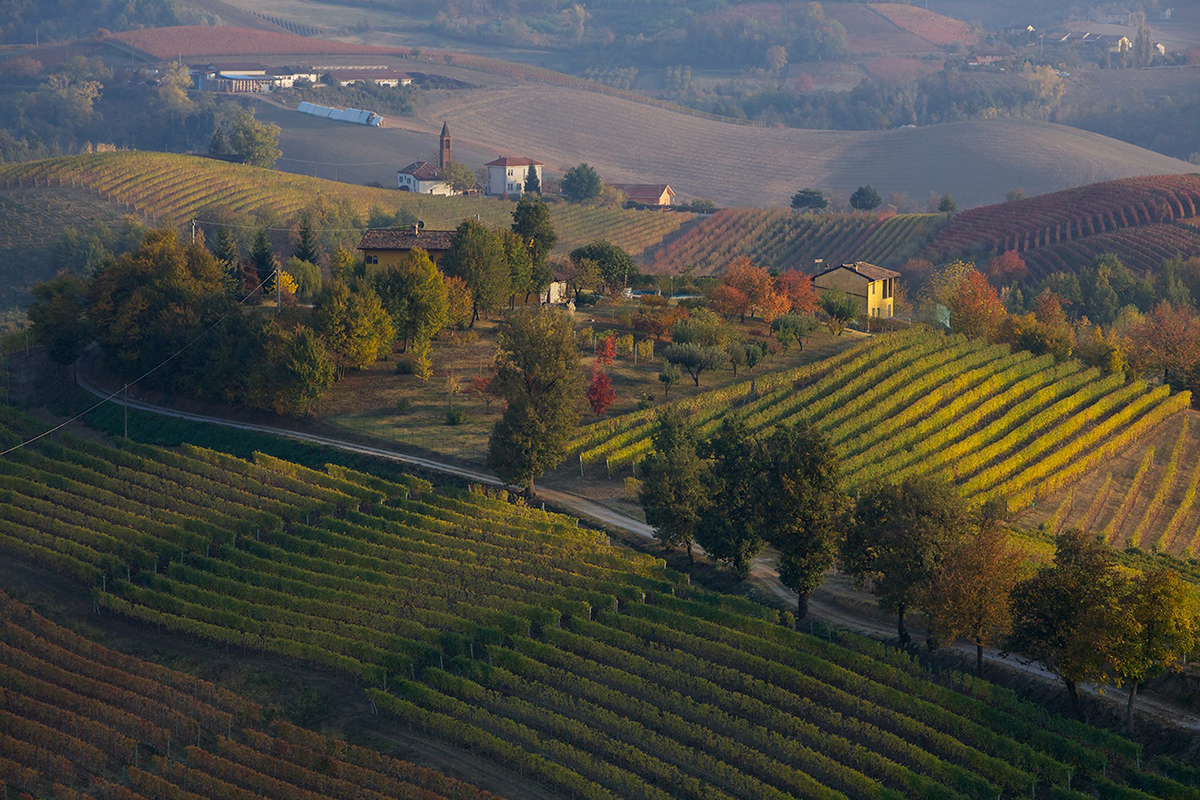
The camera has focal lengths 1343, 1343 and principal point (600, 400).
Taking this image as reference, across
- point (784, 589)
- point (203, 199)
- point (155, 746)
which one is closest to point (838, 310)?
point (784, 589)

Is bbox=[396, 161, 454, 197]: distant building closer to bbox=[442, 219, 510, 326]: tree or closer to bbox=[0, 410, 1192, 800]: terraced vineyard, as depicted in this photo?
bbox=[442, 219, 510, 326]: tree

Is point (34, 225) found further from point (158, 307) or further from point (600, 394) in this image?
point (600, 394)

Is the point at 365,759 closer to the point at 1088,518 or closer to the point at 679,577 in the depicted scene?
the point at 679,577

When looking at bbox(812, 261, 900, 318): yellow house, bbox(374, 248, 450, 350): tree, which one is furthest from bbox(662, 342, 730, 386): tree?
bbox(812, 261, 900, 318): yellow house

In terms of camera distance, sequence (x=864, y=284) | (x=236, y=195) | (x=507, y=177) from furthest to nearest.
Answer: (x=507, y=177), (x=236, y=195), (x=864, y=284)

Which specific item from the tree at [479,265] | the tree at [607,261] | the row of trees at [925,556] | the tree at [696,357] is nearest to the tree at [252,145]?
the tree at [607,261]

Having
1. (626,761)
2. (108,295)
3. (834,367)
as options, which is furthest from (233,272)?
Result: (626,761)
